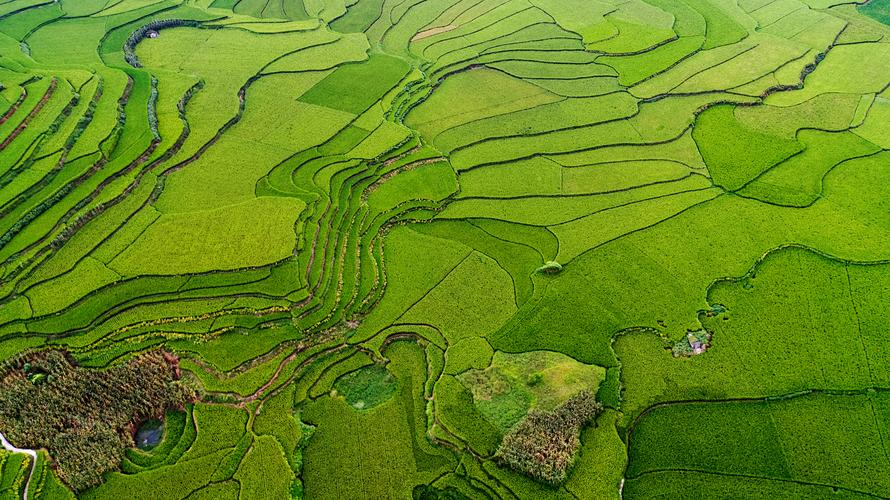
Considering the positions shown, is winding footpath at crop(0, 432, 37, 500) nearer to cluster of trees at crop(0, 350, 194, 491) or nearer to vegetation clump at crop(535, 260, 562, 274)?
cluster of trees at crop(0, 350, 194, 491)

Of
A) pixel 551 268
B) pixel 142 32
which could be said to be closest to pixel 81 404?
pixel 551 268

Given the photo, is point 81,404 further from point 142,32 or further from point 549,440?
point 142,32

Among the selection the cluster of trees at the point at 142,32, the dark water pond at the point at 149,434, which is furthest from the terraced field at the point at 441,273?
the cluster of trees at the point at 142,32

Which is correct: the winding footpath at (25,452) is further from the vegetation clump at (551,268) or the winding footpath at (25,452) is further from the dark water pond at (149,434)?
the vegetation clump at (551,268)

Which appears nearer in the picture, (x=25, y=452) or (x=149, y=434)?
(x=25, y=452)

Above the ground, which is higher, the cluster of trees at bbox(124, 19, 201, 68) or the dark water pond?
the cluster of trees at bbox(124, 19, 201, 68)

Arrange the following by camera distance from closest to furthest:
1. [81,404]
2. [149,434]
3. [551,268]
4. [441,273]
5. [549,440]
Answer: [549,440], [149,434], [81,404], [551,268], [441,273]

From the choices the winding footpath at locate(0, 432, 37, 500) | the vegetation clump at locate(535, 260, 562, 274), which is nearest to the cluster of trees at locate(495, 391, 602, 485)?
the vegetation clump at locate(535, 260, 562, 274)

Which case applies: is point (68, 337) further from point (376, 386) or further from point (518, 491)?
point (518, 491)
